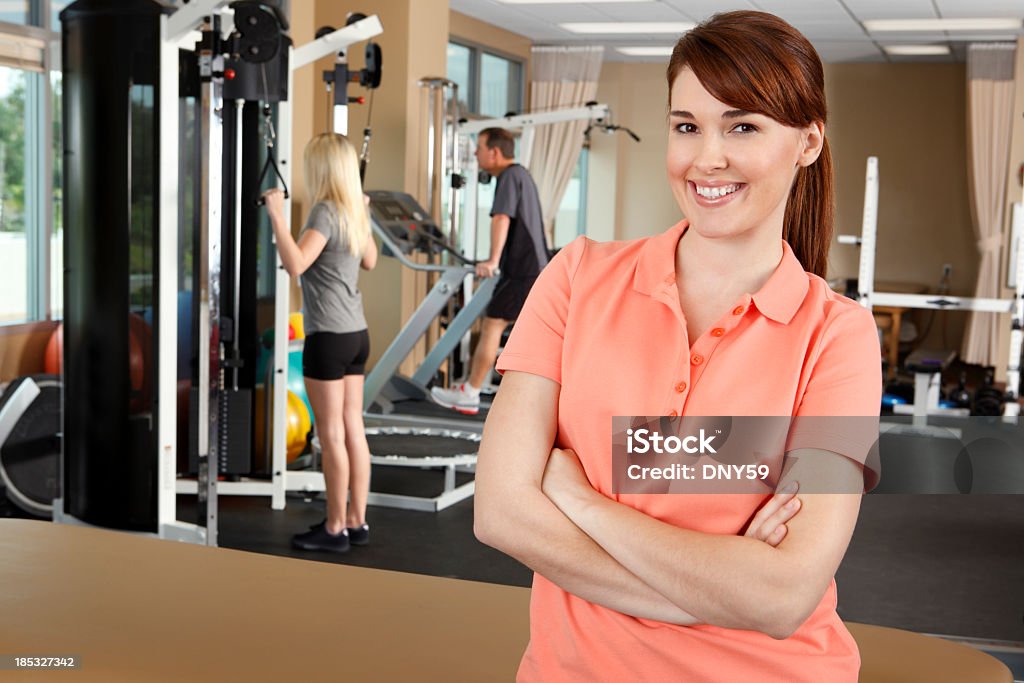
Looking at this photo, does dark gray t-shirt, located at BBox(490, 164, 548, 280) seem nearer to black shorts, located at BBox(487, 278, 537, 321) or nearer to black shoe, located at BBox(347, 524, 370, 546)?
black shorts, located at BBox(487, 278, 537, 321)

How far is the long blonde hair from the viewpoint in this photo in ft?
11.4

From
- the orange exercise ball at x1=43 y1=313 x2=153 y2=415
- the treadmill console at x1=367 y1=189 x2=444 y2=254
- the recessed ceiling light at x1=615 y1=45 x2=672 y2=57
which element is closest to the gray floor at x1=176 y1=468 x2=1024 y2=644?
the orange exercise ball at x1=43 y1=313 x2=153 y2=415

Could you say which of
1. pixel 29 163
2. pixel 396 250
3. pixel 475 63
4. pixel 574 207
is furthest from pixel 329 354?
pixel 574 207

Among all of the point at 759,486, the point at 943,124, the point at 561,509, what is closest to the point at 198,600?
the point at 561,509

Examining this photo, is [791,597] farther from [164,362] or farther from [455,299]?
[455,299]

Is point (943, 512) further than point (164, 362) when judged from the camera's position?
Yes

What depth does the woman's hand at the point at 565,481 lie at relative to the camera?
1.00 m

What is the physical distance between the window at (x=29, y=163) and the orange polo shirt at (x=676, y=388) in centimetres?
455

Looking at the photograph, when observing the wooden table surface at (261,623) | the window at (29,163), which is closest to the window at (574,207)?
the window at (29,163)

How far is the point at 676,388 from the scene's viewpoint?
97 centimetres

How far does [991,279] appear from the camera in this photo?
862 cm

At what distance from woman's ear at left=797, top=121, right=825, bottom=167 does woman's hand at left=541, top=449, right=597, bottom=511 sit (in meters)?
0.36

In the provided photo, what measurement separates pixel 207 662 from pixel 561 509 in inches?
29.0

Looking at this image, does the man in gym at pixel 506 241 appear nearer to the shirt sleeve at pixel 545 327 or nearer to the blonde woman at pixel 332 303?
the blonde woman at pixel 332 303
